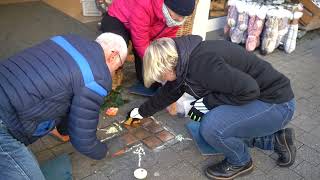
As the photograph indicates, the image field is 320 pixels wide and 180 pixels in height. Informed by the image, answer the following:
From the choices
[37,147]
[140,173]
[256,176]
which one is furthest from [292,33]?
[37,147]

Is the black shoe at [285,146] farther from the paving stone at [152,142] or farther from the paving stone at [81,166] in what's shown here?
the paving stone at [81,166]

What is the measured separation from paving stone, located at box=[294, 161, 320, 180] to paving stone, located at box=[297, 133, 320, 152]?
0.92 feet

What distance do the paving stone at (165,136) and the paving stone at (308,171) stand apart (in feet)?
3.59

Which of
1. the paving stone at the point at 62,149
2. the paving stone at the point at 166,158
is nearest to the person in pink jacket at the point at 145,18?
the paving stone at the point at 166,158

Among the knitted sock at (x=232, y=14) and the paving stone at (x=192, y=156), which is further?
the knitted sock at (x=232, y=14)

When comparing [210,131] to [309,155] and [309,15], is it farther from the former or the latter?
[309,15]

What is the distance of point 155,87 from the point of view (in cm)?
382

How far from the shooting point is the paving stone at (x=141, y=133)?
3188 millimetres

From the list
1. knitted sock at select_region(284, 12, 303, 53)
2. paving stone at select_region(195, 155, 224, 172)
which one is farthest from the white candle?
knitted sock at select_region(284, 12, 303, 53)

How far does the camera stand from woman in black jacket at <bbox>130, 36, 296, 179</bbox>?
2.30m

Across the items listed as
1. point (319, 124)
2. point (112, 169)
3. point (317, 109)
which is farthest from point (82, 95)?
point (317, 109)

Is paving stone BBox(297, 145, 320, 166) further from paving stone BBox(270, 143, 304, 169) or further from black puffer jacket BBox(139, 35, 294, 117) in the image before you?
black puffer jacket BBox(139, 35, 294, 117)

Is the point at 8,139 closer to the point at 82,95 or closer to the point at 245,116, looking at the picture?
the point at 82,95

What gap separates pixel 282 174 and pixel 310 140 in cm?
64
